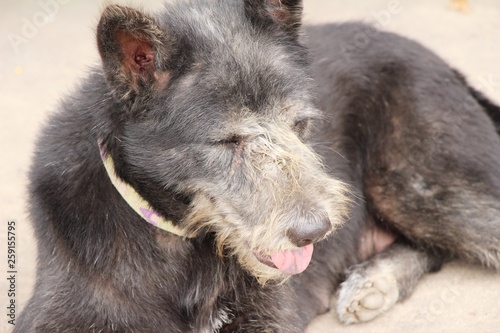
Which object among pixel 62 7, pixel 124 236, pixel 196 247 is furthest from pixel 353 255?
pixel 62 7

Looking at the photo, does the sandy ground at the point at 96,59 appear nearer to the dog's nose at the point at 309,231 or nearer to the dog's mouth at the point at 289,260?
the dog's mouth at the point at 289,260

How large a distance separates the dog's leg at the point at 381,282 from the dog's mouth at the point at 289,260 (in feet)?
3.98

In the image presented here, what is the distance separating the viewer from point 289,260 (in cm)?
350

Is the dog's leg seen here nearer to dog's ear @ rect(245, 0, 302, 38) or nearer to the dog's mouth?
the dog's mouth

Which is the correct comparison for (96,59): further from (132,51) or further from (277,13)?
(277,13)

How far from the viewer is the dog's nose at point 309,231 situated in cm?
320

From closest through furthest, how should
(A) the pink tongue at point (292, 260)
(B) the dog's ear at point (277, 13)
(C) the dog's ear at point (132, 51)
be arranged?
(C) the dog's ear at point (132, 51) → (A) the pink tongue at point (292, 260) → (B) the dog's ear at point (277, 13)

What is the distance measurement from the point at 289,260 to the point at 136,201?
30.1 inches

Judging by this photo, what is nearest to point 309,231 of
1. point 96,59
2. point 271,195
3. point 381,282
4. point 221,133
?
point 271,195

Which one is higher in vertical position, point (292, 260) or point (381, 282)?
point (292, 260)

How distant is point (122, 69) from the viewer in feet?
10.6

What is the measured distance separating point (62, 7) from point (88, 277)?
5.93 metres

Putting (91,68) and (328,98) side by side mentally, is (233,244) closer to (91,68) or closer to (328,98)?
(91,68)

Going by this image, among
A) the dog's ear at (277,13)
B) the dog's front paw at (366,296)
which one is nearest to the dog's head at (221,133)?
the dog's ear at (277,13)
